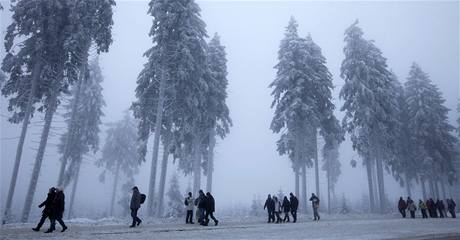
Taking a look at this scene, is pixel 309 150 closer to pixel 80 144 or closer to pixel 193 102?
pixel 193 102

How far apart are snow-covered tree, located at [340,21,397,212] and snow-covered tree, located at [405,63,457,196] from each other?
6.20 meters

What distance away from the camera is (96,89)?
128ft

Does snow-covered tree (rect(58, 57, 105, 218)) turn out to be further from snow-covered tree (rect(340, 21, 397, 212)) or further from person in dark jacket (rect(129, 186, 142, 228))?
snow-covered tree (rect(340, 21, 397, 212))

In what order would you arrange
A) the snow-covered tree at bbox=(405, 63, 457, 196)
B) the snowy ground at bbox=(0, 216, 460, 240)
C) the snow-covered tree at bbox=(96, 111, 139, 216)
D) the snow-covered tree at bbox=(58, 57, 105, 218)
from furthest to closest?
the snow-covered tree at bbox=(96, 111, 139, 216) < the snow-covered tree at bbox=(405, 63, 457, 196) < the snow-covered tree at bbox=(58, 57, 105, 218) < the snowy ground at bbox=(0, 216, 460, 240)

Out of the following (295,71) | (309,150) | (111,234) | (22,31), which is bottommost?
(111,234)

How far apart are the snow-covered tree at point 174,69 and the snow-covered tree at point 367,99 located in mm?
16180

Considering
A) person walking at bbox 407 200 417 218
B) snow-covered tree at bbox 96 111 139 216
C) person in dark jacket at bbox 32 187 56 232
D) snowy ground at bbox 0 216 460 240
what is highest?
snow-covered tree at bbox 96 111 139 216

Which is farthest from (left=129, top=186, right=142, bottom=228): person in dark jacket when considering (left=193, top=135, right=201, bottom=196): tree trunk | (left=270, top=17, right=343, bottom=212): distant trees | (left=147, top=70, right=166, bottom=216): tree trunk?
(left=270, top=17, right=343, bottom=212): distant trees

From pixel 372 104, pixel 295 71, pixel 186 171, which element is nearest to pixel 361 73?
pixel 372 104

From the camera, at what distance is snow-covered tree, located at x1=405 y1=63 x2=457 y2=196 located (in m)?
41.5

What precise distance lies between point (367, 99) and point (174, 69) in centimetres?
1925

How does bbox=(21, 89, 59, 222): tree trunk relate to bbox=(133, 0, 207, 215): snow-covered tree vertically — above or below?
below

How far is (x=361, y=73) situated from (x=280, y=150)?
11.2 metres

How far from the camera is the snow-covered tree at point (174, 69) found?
26547mm
